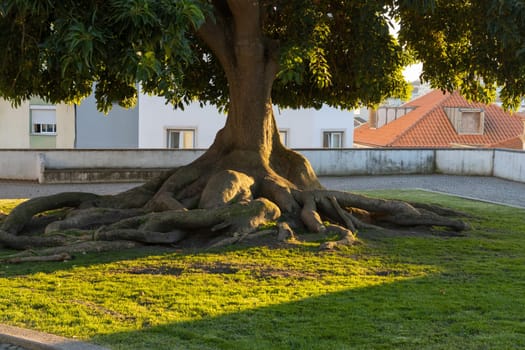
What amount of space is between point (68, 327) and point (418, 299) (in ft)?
11.5

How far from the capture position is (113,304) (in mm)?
7211

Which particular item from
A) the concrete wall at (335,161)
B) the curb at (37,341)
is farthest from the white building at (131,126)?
the curb at (37,341)

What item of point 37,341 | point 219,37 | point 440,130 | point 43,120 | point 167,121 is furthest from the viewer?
point 440,130

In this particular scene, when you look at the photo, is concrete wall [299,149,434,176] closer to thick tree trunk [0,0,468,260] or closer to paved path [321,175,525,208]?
paved path [321,175,525,208]

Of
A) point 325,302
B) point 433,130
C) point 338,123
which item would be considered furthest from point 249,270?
point 433,130

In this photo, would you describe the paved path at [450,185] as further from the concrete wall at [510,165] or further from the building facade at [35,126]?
the building facade at [35,126]

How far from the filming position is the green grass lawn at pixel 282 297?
620 cm

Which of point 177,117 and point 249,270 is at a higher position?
point 177,117

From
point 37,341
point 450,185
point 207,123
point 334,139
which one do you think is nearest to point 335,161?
point 450,185

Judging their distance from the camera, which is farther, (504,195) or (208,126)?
(208,126)

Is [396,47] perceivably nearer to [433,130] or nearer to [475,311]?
[475,311]

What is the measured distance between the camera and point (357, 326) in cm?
652

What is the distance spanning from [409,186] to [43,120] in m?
19.0

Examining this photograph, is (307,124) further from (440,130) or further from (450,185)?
(450,185)
